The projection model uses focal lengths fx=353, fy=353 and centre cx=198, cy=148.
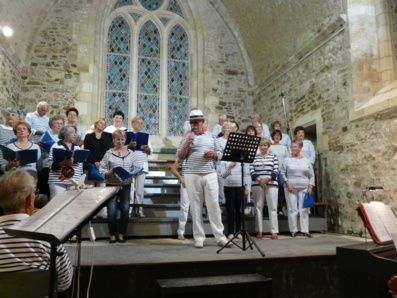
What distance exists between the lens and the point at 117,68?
32.1 ft

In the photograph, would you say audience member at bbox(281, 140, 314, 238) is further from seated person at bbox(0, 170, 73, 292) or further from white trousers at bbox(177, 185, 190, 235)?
seated person at bbox(0, 170, 73, 292)

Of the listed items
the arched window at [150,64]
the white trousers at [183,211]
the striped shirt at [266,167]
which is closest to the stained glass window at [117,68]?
the arched window at [150,64]

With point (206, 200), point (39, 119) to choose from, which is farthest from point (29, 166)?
point (206, 200)

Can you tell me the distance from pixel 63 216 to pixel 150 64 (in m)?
8.80

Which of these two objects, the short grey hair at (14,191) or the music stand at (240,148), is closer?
the short grey hair at (14,191)

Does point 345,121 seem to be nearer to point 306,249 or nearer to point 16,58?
point 306,249

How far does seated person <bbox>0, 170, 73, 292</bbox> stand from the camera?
5.79ft

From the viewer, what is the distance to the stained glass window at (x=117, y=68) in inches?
377

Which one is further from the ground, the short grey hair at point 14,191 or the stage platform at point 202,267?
the short grey hair at point 14,191

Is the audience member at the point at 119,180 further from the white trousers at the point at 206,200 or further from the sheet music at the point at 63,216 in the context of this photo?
the sheet music at the point at 63,216

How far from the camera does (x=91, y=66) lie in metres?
9.21

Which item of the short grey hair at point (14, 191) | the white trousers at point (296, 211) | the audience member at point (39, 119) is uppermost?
the audience member at point (39, 119)

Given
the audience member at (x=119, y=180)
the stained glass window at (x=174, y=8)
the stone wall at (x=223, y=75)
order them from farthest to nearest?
1. the stained glass window at (x=174, y=8)
2. the stone wall at (x=223, y=75)
3. the audience member at (x=119, y=180)

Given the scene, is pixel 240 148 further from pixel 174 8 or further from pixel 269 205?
pixel 174 8
